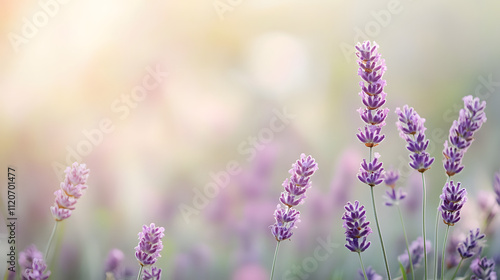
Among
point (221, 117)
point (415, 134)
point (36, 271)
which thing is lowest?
point (36, 271)

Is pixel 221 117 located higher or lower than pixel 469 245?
higher

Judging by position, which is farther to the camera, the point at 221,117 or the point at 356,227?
the point at 221,117

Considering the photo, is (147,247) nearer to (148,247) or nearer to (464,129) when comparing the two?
(148,247)

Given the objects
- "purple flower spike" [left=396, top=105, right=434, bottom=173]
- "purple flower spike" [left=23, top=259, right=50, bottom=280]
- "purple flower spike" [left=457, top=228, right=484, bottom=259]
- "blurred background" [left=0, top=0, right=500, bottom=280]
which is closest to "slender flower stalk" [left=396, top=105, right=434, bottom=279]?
"purple flower spike" [left=396, top=105, right=434, bottom=173]

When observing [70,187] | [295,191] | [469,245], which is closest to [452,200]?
[469,245]

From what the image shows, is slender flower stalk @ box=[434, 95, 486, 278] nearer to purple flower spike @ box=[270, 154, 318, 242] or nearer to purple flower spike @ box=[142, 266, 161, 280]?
purple flower spike @ box=[270, 154, 318, 242]

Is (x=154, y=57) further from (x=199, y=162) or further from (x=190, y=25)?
(x=199, y=162)

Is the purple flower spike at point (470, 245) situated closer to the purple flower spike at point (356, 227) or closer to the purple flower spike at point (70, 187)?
the purple flower spike at point (356, 227)

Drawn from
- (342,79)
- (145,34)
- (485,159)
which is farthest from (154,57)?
(485,159)
